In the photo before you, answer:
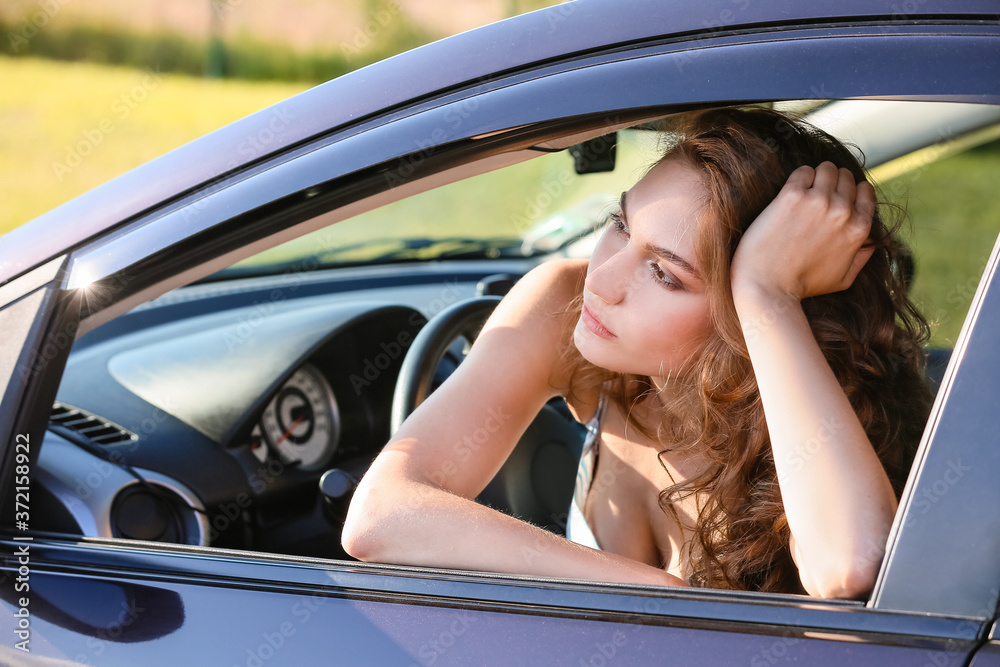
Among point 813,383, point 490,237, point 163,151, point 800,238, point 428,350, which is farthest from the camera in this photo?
point 163,151

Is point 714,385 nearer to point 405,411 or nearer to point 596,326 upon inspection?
point 596,326

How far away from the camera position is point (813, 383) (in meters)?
1.12

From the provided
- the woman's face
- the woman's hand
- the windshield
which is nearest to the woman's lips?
the woman's face

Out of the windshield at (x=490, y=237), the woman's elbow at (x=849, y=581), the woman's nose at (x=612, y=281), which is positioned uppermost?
the windshield at (x=490, y=237)

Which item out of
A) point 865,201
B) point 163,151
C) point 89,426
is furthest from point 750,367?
point 163,151

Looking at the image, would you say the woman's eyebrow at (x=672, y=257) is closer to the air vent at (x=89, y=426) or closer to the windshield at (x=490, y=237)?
the windshield at (x=490, y=237)

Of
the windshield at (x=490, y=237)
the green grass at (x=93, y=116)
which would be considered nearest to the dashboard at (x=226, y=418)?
the windshield at (x=490, y=237)

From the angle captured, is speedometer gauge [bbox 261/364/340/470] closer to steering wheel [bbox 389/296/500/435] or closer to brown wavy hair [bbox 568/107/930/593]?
steering wheel [bbox 389/296/500/435]

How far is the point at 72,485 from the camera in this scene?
1526mm

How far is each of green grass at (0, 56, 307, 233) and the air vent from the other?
30.2 ft

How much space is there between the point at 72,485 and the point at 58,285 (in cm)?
46

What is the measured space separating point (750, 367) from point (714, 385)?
66 mm

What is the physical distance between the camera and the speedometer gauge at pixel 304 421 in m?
2.05

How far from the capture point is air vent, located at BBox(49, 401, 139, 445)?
5.65ft
